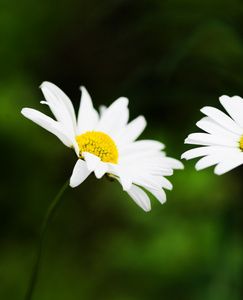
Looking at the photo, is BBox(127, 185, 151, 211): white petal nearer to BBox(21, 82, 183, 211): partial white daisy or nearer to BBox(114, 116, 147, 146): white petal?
BBox(21, 82, 183, 211): partial white daisy

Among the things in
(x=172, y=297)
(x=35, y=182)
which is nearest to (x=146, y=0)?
(x=35, y=182)

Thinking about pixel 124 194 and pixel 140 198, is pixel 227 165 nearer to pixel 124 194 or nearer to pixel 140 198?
pixel 140 198

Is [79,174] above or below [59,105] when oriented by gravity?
below

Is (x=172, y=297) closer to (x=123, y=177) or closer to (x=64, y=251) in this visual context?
(x=64, y=251)

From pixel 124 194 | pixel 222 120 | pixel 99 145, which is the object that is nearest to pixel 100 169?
pixel 99 145

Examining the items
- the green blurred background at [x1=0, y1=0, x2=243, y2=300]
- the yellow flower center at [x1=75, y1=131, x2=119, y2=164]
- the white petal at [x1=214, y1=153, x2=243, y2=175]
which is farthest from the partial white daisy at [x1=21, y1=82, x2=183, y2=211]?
the green blurred background at [x1=0, y1=0, x2=243, y2=300]

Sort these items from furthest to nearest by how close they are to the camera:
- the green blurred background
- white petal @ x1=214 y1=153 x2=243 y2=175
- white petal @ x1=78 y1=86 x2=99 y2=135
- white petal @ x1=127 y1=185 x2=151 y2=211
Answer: the green blurred background → white petal @ x1=78 y1=86 x2=99 y2=135 → white petal @ x1=127 y1=185 x2=151 y2=211 → white petal @ x1=214 y1=153 x2=243 y2=175

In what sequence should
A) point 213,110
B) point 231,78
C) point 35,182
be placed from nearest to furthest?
point 213,110
point 231,78
point 35,182
